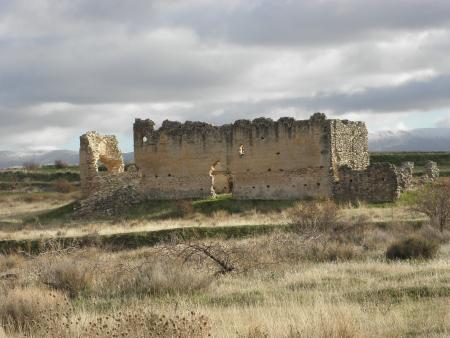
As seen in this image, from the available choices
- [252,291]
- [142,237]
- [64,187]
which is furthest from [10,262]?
[64,187]

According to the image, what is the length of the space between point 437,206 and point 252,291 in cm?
1175

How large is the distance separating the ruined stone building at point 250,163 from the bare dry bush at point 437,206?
17.3 ft

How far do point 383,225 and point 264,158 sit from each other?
910 centimetres

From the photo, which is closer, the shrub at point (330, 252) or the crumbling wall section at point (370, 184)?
the shrub at point (330, 252)

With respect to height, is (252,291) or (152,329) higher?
(152,329)

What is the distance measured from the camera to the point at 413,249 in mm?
13055

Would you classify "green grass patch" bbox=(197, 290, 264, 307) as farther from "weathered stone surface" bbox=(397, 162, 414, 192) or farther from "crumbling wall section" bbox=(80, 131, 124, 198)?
"crumbling wall section" bbox=(80, 131, 124, 198)

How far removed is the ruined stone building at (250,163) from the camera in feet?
87.1

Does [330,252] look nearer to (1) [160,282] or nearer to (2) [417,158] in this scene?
(1) [160,282]

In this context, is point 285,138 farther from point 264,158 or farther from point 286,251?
point 286,251

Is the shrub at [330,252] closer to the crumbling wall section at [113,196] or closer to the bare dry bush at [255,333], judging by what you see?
the bare dry bush at [255,333]

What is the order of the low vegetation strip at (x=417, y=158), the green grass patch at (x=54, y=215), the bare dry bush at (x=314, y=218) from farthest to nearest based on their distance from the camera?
the low vegetation strip at (x=417, y=158), the green grass patch at (x=54, y=215), the bare dry bush at (x=314, y=218)

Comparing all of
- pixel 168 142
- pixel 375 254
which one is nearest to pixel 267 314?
pixel 375 254

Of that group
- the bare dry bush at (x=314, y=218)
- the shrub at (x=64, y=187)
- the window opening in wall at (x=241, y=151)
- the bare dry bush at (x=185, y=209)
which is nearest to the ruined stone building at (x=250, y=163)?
the window opening in wall at (x=241, y=151)
